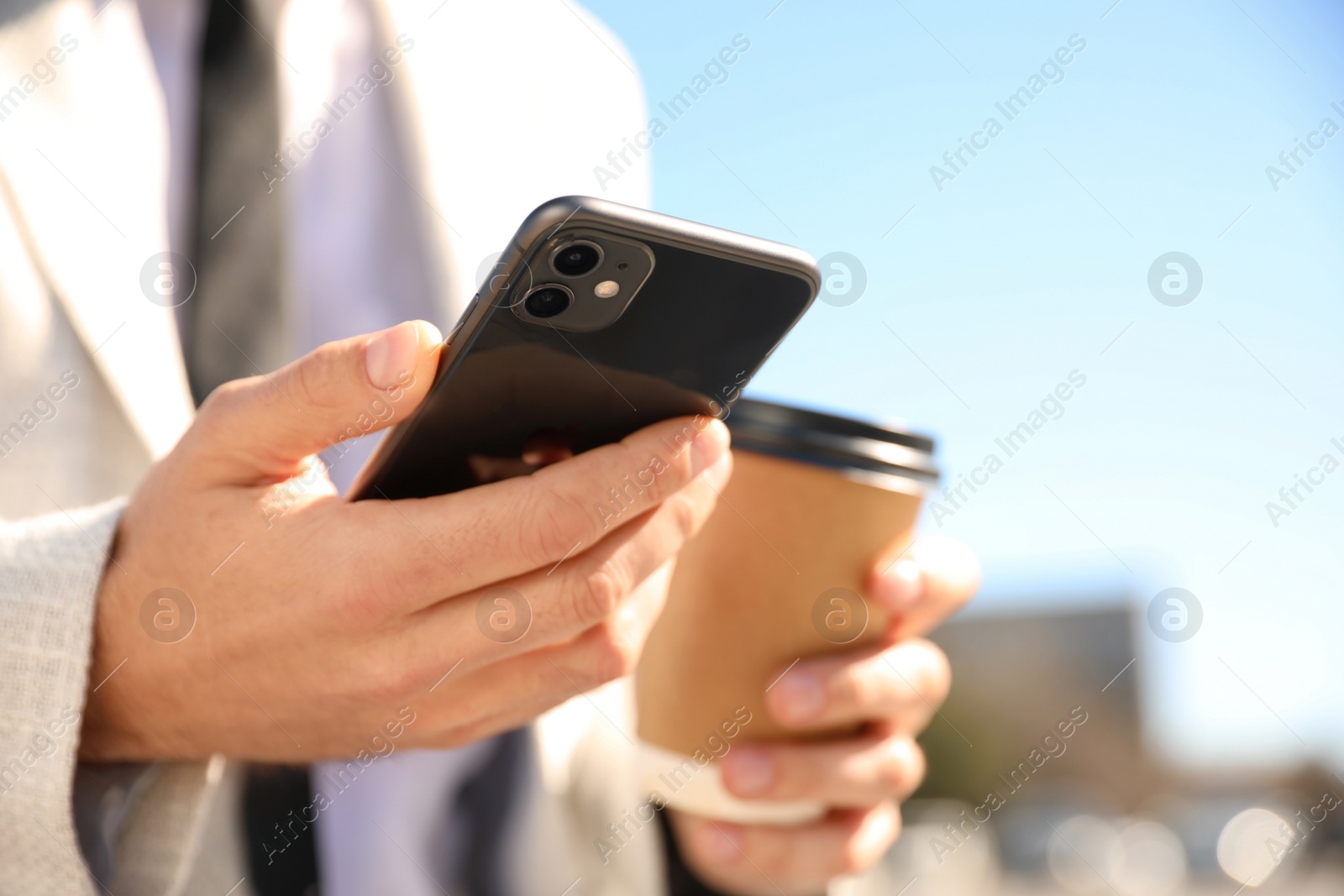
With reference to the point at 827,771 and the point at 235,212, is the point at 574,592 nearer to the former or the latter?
the point at 827,771

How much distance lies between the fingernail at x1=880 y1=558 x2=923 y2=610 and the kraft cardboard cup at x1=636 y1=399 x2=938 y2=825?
0.03 metres

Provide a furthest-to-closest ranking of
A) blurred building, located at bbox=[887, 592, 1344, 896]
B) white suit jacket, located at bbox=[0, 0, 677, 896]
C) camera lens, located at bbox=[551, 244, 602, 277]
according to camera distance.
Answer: blurred building, located at bbox=[887, 592, 1344, 896]
white suit jacket, located at bbox=[0, 0, 677, 896]
camera lens, located at bbox=[551, 244, 602, 277]

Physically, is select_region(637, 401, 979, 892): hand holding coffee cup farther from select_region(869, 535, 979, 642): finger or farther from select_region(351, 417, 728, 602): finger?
select_region(351, 417, 728, 602): finger

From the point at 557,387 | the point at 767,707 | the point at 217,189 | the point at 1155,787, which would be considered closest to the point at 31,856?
the point at 557,387

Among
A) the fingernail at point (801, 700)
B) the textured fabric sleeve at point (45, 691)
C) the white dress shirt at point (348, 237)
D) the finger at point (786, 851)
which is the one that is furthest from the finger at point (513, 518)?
the finger at point (786, 851)

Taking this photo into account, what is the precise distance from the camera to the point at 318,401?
0.77 m

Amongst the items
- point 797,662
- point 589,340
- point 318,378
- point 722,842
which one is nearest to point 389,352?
point 318,378

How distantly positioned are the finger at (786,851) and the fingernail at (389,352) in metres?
1.04

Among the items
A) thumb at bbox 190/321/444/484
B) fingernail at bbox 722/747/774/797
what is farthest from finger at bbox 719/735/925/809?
thumb at bbox 190/321/444/484

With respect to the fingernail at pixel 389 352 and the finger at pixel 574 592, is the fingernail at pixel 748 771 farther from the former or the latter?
the fingernail at pixel 389 352

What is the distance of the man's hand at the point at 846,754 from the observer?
1.34 m

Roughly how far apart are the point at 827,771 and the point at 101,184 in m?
1.52

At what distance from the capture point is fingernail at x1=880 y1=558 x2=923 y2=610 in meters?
1.34

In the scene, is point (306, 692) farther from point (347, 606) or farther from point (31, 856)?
point (31, 856)
